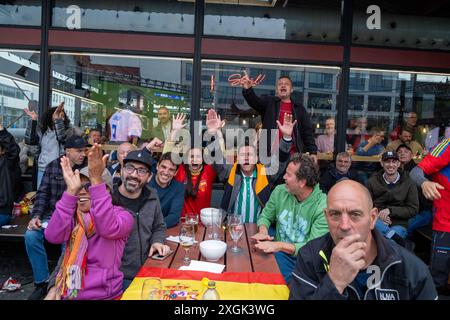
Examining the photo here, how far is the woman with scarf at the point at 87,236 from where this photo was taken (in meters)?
2.10

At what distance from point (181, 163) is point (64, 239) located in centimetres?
186

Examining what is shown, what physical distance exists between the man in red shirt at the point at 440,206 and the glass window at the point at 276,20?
2638mm

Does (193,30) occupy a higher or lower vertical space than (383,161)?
higher

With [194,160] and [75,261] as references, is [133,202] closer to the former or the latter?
[75,261]

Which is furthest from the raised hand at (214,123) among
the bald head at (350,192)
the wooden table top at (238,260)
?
the bald head at (350,192)

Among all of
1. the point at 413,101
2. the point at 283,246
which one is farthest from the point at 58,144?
the point at 413,101

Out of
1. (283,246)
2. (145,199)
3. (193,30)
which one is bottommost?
(283,246)

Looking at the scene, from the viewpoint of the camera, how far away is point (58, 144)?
4793 mm

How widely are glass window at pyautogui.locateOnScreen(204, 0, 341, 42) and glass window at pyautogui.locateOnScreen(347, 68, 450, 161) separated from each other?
79 centimetres

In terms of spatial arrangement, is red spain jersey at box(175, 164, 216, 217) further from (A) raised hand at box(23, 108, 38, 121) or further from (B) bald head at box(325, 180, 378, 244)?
(B) bald head at box(325, 180, 378, 244)

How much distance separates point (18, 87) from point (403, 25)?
216 inches

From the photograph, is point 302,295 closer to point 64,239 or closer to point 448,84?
point 64,239

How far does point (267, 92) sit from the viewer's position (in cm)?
541

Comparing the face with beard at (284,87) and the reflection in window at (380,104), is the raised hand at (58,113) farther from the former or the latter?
the reflection in window at (380,104)
